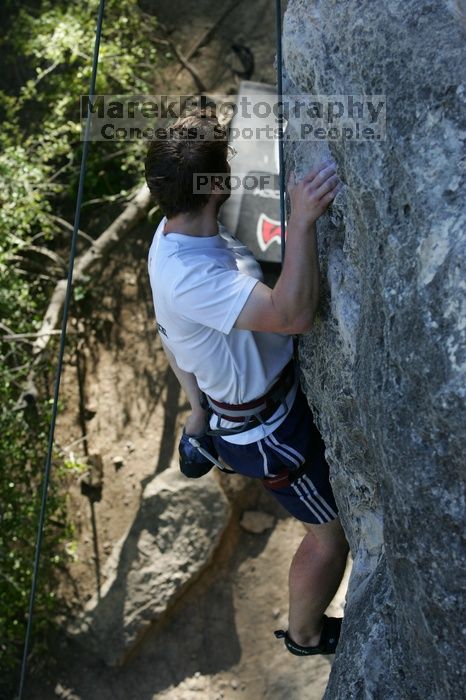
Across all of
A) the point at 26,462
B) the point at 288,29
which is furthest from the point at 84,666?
the point at 288,29

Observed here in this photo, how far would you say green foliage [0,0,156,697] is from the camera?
15.1ft

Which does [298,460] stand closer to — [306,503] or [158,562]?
[306,503]

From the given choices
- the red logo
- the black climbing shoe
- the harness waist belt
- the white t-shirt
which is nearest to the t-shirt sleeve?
the white t-shirt

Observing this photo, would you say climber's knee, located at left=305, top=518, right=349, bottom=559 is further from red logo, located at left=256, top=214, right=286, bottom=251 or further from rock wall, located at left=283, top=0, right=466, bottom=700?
red logo, located at left=256, top=214, right=286, bottom=251

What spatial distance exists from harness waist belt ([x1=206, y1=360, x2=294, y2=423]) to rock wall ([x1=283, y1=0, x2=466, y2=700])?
0.28 meters

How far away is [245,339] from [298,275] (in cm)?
34

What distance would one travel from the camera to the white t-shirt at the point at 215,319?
84.2 inches

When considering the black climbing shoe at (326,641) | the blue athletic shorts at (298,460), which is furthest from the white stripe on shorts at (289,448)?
the black climbing shoe at (326,641)

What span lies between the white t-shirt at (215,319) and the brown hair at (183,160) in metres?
0.09

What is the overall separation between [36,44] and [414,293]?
425 centimetres

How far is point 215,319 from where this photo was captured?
2145 mm

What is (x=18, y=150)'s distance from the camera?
488 cm

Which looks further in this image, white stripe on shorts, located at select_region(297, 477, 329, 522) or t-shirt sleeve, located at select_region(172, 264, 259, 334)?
white stripe on shorts, located at select_region(297, 477, 329, 522)

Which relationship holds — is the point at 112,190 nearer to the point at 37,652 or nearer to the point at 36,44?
the point at 36,44
